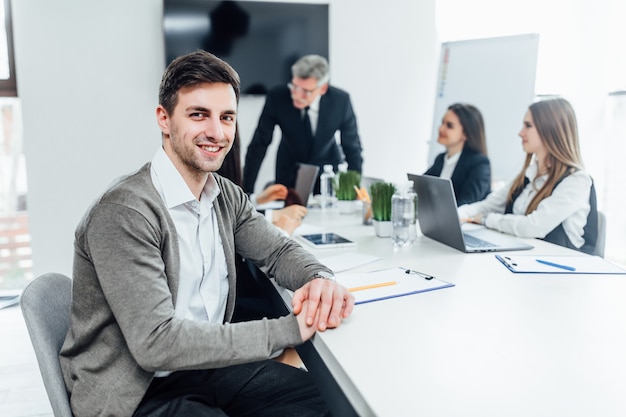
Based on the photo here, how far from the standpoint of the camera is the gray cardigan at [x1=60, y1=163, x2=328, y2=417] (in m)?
0.91

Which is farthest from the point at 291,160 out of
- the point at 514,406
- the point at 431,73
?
the point at 514,406

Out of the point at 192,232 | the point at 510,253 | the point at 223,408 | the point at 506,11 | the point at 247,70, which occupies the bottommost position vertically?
the point at 223,408

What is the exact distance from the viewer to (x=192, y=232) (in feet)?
3.81

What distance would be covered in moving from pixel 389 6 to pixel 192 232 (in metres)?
3.46

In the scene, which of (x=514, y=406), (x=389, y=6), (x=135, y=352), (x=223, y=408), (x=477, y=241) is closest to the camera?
(x=514, y=406)

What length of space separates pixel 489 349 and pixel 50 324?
86 centimetres

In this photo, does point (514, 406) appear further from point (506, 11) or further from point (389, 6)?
point (506, 11)

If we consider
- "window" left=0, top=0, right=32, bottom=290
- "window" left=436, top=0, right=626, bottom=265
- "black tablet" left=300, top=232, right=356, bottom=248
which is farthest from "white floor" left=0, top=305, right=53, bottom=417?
"window" left=436, top=0, right=626, bottom=265

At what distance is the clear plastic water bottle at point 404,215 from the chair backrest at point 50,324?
1.04 meters

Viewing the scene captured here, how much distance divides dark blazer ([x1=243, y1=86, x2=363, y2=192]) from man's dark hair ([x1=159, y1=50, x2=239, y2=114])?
2.27 m

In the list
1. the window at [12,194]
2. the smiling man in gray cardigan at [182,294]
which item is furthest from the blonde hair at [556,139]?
the window at [12,194]

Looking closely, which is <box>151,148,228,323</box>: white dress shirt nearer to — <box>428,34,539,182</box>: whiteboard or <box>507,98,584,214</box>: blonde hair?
<box>507,98,584,214</box>: blonde hair

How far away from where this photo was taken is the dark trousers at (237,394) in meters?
1.02

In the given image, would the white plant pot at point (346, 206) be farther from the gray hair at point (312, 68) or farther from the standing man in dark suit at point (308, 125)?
the gray hair at point (312, 68)
